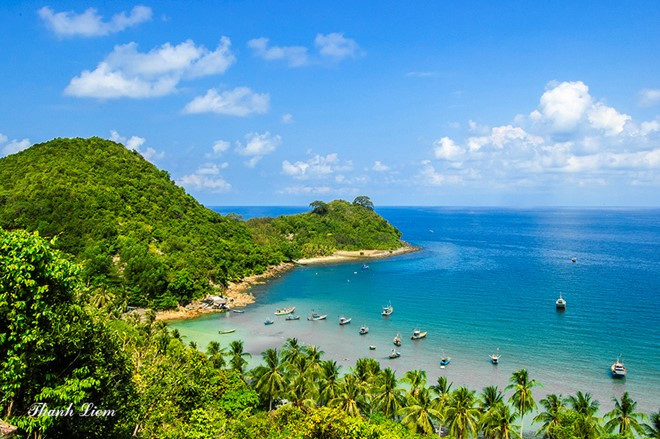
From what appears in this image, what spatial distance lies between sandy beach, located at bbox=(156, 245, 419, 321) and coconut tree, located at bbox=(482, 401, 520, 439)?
5627cm

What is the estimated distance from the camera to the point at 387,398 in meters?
35.2

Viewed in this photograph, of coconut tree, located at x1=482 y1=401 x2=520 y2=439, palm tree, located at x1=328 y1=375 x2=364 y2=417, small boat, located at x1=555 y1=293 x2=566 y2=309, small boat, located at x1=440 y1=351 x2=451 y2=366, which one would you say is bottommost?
small boat, located at x1=440 y1=351 x2=451 y2=366

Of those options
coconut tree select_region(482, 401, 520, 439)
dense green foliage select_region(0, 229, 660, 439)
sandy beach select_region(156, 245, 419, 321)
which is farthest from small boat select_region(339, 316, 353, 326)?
coconut tree select_region(482, 401, 520, 439)

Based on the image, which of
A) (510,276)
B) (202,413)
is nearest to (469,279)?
(510,276)

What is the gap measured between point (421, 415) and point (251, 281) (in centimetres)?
7740

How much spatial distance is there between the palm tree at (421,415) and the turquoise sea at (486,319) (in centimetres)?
1684

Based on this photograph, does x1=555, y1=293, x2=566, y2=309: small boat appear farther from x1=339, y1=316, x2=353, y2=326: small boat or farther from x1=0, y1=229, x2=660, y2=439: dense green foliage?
x1=0, y1=229, x2=660, y2=439: dense green foliage

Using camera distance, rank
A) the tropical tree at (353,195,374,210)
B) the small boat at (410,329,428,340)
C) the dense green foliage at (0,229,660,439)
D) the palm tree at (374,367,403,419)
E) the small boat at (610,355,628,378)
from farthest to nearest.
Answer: the tropical tree at (353,195,374,210) → the small boat at (410,329,428,340) → the small boat at (610,355,628,378) → the palm tree at (374,367,403,419) → the dense green foliage at (0,229,660,439)

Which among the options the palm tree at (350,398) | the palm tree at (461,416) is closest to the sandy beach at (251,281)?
the palm tree at (350,398)

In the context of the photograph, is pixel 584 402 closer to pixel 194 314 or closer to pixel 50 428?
pixel 50 428

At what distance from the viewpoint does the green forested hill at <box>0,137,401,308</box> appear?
7944 cm

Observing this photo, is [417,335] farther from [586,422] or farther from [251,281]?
[251,281]

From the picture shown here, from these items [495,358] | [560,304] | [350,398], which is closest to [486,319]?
[560,304]

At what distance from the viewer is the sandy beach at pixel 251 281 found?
76688 millimetres
